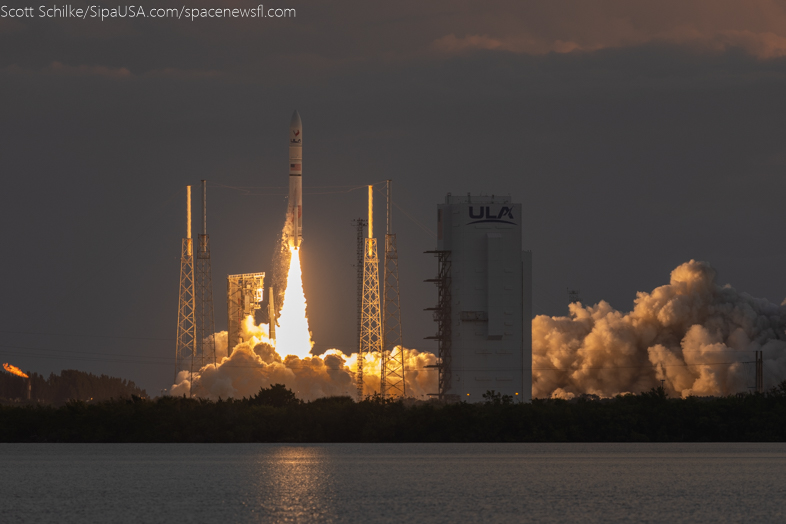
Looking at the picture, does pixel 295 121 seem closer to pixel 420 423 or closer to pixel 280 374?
pixel 280 374

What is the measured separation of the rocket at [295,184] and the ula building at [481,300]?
13.4 metres

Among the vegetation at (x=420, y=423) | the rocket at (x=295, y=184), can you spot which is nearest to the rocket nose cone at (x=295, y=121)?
the rocket at (x=295, y=184)

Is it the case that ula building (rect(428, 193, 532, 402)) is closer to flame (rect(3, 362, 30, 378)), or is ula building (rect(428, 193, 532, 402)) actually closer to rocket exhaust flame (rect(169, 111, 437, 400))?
rocket exhaust flame (rect(169, 111, 437, 400))

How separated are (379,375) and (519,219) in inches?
774

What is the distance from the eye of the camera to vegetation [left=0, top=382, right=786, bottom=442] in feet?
237

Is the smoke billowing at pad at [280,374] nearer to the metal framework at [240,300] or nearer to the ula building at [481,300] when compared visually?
the metal framework at [240,300]
